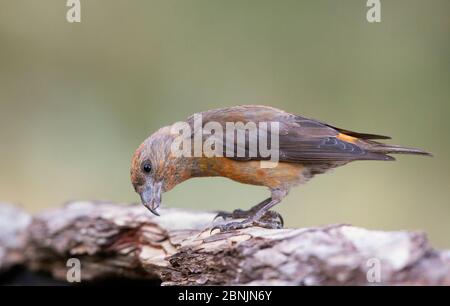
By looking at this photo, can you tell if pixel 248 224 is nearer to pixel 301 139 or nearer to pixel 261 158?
pixel 261 158

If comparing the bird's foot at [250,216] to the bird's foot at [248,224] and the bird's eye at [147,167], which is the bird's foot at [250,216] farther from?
the bird's eye at [147,167]

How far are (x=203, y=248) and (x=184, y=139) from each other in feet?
3.78

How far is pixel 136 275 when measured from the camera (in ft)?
15.0

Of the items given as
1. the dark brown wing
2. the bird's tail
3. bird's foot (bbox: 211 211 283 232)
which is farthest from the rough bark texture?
the bird's tail

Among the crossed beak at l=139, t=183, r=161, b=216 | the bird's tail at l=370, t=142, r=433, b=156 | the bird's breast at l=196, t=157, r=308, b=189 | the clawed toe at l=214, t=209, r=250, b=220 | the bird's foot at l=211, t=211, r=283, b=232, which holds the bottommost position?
the clawed toe at l=214, t=209, r=250, b=220

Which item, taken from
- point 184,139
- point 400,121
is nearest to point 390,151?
point 184,139

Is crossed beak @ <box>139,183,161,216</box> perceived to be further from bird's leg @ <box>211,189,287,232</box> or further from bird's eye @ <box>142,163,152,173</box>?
bird's leg @ <box>211,189,287,232</box>

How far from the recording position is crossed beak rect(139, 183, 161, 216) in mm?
4312

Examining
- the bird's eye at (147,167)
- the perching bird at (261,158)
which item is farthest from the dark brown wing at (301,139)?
the bird's eye at (147,167)

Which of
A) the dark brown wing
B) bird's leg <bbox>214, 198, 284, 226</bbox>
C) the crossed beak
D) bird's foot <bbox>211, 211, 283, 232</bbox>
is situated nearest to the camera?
bird's foot <bbox>211, 211, 283, 232</bbox>
